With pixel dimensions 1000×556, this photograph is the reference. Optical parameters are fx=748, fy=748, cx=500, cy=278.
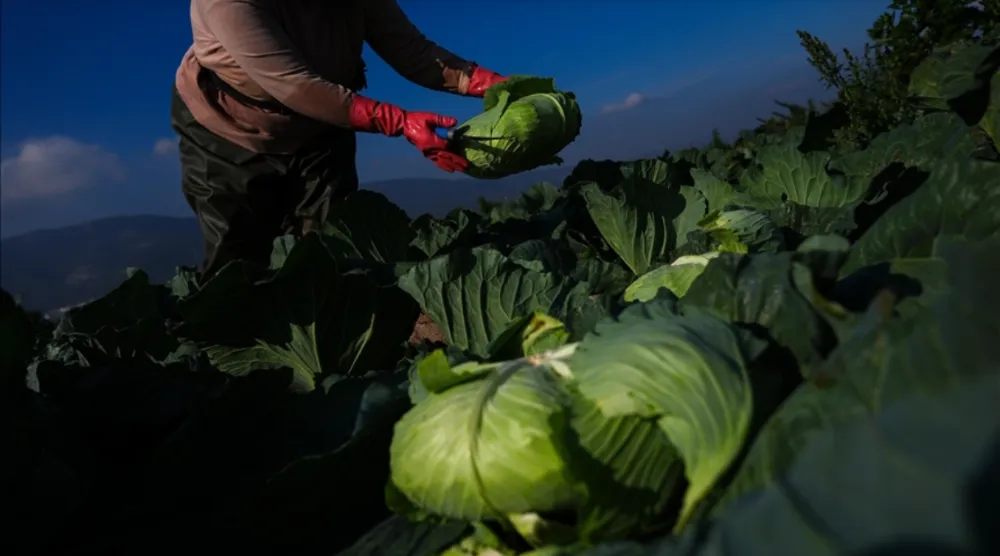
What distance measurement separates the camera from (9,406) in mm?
1682

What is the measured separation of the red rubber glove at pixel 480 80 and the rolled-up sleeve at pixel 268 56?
1.04 m

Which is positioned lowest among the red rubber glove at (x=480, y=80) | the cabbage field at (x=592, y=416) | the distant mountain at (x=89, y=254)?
the distant mountain at (x=89, y=254)

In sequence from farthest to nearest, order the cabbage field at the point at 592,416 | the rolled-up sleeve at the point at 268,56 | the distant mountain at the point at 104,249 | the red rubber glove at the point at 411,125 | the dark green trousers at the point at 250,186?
the distant mountain at the point at 104,249
the dark green trousers at the point at 250,186
the red rubber glove at the point at 411,125
the rolled-up sleeve at the point at 268,56
the cabbage field at the point at 592,416

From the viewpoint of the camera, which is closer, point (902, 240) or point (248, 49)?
point (902, 240)

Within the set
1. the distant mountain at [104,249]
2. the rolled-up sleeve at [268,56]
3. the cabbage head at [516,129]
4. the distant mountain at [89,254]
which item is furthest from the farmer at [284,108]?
the distant mountain at [89,254]

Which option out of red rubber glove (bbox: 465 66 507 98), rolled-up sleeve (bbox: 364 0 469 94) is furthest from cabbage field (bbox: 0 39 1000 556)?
rolled-up sleeve (bbox: 364 0 469 94)

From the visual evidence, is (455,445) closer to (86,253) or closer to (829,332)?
(829,332)

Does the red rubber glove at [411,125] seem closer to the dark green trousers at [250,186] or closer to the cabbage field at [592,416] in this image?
the dark green trousers at [250,186]

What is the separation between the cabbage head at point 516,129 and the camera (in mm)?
3959

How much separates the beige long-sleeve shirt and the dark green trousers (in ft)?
0.39

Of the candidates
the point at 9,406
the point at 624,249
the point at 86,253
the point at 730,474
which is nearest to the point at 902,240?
the point at 730,474

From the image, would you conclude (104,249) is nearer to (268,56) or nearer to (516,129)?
(268,56)

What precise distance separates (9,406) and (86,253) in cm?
11568

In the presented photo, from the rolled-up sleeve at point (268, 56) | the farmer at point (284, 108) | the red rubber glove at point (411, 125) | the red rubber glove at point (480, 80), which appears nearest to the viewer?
the rolled-up sleeve at point (268, 56)
